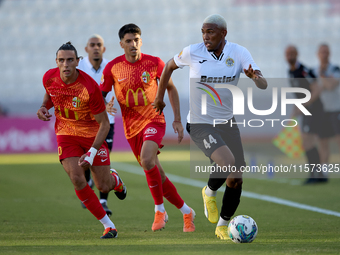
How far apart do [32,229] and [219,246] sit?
250 cm

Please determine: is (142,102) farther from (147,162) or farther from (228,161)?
(228,161)

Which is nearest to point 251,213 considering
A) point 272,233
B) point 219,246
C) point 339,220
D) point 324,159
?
point 339,220

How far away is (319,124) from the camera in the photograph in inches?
456

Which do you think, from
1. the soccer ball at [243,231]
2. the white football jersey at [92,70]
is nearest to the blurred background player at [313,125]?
the white football jersey at [92,70]

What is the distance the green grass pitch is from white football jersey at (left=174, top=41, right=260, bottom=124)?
4.46ft

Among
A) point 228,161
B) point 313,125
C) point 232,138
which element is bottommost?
point 313,125

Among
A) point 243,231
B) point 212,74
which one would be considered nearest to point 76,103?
point 212,74

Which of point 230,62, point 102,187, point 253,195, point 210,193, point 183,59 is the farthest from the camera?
point 253,195

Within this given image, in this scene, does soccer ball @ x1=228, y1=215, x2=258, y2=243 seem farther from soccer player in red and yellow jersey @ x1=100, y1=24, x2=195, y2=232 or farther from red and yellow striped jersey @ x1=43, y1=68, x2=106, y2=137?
red and yellow striped jersey @ x1=43, y1=68, x2=106, y2=137

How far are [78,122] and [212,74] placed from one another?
5.48 feet

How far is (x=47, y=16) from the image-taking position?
94.3 ft

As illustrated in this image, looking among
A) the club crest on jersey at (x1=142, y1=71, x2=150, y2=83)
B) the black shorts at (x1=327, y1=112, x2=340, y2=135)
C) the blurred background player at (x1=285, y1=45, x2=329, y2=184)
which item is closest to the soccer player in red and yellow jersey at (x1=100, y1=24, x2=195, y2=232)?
the club crest on jersey at (x1=142, y1=71, x2=150, y2=83)

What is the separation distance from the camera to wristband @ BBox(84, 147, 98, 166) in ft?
18.8

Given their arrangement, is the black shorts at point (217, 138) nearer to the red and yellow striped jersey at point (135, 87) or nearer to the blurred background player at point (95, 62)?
the red and yellow striped jersey at point (135, 87)
